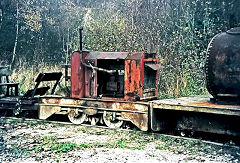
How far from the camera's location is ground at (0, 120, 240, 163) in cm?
664

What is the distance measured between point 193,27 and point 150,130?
666cm

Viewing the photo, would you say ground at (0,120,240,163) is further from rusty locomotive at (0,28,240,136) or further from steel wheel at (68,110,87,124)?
steel wheel at (68,110,87,124)

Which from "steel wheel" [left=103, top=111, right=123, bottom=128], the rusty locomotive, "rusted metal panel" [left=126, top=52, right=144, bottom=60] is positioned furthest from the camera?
"steel wheel" [left=103, top=111, right=123, bottom=128]

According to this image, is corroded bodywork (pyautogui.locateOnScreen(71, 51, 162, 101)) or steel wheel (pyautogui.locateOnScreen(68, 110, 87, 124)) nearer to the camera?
corroded bodywork (pyautogui.locateOnScreen(71, 51, 162, 101))

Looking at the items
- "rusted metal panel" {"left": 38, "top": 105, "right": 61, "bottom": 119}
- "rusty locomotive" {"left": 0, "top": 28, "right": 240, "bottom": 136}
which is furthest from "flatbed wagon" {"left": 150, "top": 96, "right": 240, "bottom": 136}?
"rusted metal panel" {"left": 38, "top": 105, "right": 61, "bottom": 119}

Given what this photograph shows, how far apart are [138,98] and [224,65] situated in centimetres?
254

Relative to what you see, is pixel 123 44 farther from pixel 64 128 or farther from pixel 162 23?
pixel 64 128

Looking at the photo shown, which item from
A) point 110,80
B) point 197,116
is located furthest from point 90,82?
point 197,116

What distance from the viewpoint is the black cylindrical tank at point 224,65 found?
7739 millimetres

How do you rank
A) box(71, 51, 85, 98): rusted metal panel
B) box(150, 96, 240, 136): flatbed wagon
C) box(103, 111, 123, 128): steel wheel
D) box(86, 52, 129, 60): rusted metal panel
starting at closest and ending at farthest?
box(150, 96, 240, 136): flatbed wagon, box(103, 111, 123, 128): steel wheel, box(86, 52, 129, 60): rusted metal panel, box(71, 51, 85, 98): rusted metal panel

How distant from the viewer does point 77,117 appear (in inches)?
404

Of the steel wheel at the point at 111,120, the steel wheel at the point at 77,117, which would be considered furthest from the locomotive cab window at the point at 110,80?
the steel wheel at the point at 111,120

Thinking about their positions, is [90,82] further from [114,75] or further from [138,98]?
[138,98]

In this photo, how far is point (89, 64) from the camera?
10.1m
